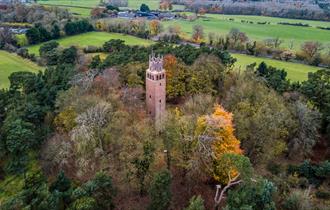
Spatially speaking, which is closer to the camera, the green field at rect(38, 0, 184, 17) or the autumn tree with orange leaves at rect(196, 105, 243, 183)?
the autumn tree with orange leaves at rect(196, 105, 243, 183)

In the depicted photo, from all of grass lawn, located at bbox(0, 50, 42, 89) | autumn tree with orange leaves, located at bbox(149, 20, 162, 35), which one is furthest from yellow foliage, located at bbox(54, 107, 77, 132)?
autumn tree with orange leaves, located at bbox(149, 20, 162, 35)

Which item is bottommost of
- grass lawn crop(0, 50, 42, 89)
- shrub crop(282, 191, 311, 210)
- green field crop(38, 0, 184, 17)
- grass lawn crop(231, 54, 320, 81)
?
shrub crop(282, 191, 311, 210)

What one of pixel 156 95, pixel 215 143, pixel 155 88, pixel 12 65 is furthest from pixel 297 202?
pixel 12 65

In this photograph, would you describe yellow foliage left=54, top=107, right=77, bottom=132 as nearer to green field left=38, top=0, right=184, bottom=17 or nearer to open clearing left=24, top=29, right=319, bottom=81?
open clearing left=24, top=29, right=319, bottom=81

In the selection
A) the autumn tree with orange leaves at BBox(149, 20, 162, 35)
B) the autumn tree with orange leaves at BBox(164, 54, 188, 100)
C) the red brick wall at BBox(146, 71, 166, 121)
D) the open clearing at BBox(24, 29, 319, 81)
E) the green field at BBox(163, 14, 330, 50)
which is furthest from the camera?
the autumn tree with orange leaves at BBox(149, 20, 162, 35)

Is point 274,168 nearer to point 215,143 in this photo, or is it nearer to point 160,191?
point 215,143

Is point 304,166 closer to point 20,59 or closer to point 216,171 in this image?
point 216,171
